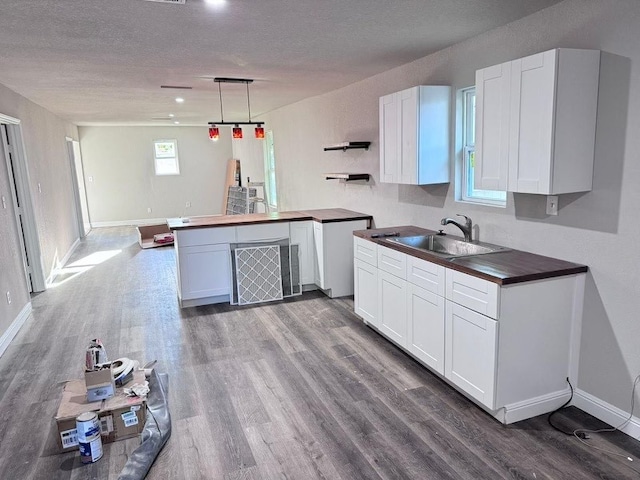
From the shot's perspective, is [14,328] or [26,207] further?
[26,207]

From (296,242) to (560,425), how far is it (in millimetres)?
3107

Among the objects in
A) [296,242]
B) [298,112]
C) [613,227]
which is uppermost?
[298,112]

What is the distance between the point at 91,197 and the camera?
10672mm

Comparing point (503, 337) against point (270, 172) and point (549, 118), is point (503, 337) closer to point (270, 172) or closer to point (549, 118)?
point (549, 118)

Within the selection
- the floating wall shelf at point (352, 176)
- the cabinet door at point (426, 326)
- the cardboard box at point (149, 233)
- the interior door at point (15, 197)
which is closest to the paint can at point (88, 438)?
the cabinet door at point (426, 326)

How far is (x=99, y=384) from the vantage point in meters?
2.53

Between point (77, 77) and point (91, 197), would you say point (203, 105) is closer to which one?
point (77, 77)

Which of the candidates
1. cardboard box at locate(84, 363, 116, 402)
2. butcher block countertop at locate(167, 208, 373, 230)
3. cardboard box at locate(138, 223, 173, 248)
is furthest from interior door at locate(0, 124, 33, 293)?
cardboard box at locate(84, 363, 116, 402)

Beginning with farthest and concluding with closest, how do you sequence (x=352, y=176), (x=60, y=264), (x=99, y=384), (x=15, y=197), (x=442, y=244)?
1. (x=60, y=264)
2. (x=352, y=176)
3. (x=15, y=197)
4. (x=442, y=244)
5. (x=99, y=384)

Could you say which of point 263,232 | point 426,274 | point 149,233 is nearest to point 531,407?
point 426,274

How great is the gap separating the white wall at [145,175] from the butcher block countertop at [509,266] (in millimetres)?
9367

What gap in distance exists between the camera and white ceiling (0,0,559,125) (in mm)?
2490

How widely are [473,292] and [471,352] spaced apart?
37 cm

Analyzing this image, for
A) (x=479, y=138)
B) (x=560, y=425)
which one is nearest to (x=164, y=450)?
(x=560, y=425)
